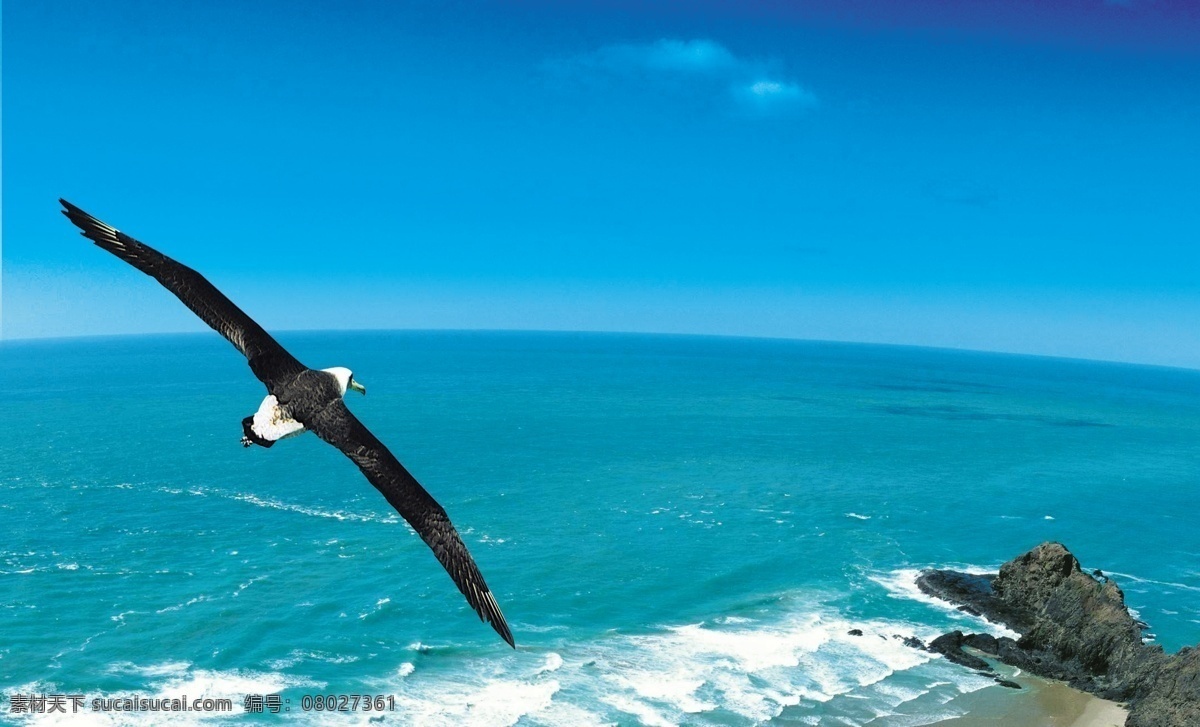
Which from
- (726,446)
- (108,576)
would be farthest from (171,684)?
(726,446)

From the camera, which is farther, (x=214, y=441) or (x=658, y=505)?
(x=214, y=441)

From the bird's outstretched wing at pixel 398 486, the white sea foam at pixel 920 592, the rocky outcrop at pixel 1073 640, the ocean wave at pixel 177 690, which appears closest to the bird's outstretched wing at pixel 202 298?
the bird's outstretched wing at pixel 398 486

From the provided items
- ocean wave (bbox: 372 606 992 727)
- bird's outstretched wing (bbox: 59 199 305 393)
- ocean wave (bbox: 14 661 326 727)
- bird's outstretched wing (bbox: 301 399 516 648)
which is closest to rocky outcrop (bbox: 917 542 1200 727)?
ocean wave (bbox: 372 606 992 727)

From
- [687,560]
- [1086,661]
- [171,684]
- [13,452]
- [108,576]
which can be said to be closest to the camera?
[171,684]

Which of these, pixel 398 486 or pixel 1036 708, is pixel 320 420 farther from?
pixel 1036 708

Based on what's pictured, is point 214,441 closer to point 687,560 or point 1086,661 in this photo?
point 687,560

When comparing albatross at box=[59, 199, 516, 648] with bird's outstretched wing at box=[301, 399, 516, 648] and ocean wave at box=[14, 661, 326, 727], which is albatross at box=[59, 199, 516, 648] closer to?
bird's outstretched wing at box=[301, 399, 516, 648]

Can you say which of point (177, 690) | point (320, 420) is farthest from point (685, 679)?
point (320, 420)

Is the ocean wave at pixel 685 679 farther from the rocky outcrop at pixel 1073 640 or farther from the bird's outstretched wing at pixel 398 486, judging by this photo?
the bird's outstretched wing at pixel 398 486
